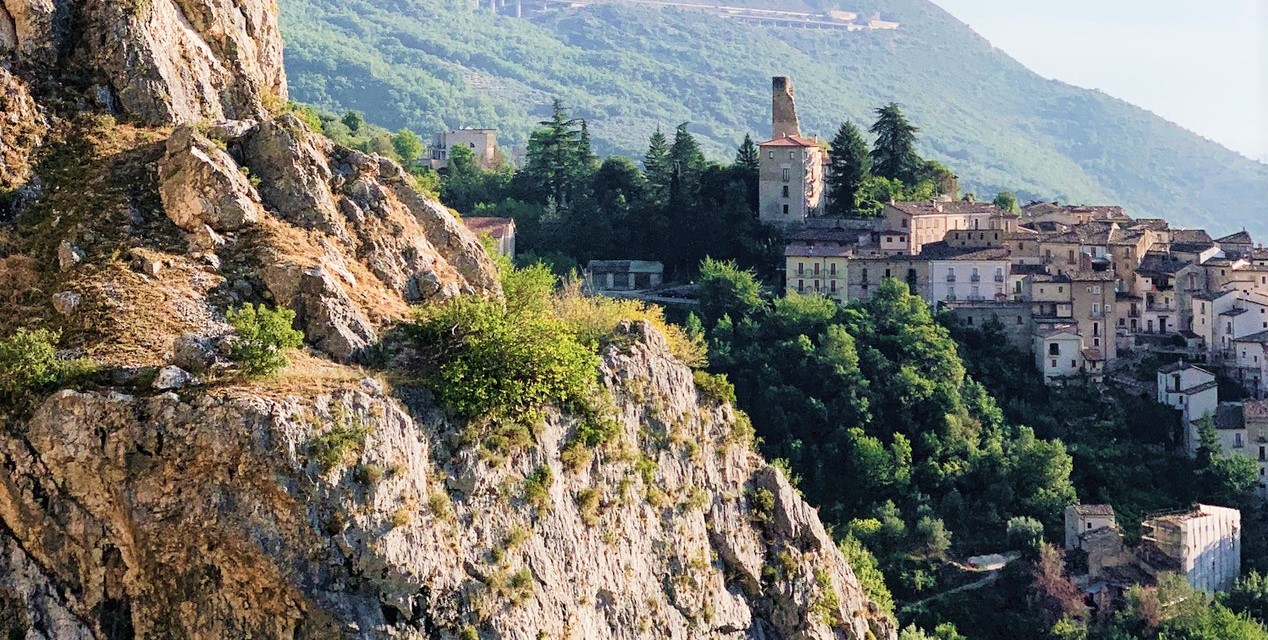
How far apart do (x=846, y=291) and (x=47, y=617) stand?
4971 centimetres

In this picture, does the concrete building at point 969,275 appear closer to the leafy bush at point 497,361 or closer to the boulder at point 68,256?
the leafy bush at point 497,361

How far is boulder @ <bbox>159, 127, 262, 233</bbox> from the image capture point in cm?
2825

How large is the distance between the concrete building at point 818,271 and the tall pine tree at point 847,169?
225 inches

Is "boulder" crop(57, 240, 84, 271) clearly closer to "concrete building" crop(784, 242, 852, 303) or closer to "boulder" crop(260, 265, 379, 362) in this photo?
"boulder" crop(260, 265, 379, 362)

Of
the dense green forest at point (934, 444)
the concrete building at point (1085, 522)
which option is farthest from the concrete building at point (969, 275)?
the concrete building at point (1085, 522)

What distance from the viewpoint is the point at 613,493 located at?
30.9 meters

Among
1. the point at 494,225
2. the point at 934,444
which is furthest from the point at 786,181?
the point at 934,444

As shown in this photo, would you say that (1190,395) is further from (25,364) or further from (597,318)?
(25,364)

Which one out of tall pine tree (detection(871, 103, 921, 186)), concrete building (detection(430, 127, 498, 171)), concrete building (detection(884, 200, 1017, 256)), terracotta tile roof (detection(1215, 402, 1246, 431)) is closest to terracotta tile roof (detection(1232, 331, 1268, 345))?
terracotta tile roof (detection(1215, 402, 1246, 431))

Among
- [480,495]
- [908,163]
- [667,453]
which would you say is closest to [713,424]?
[667,453]

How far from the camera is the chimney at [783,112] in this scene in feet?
271

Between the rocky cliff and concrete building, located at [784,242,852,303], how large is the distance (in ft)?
121

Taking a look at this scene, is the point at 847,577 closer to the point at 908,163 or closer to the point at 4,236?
the point at 4,236

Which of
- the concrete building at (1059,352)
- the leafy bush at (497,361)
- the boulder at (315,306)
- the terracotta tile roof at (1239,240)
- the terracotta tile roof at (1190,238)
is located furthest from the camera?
the terracotta tile roof at (1239,240)
